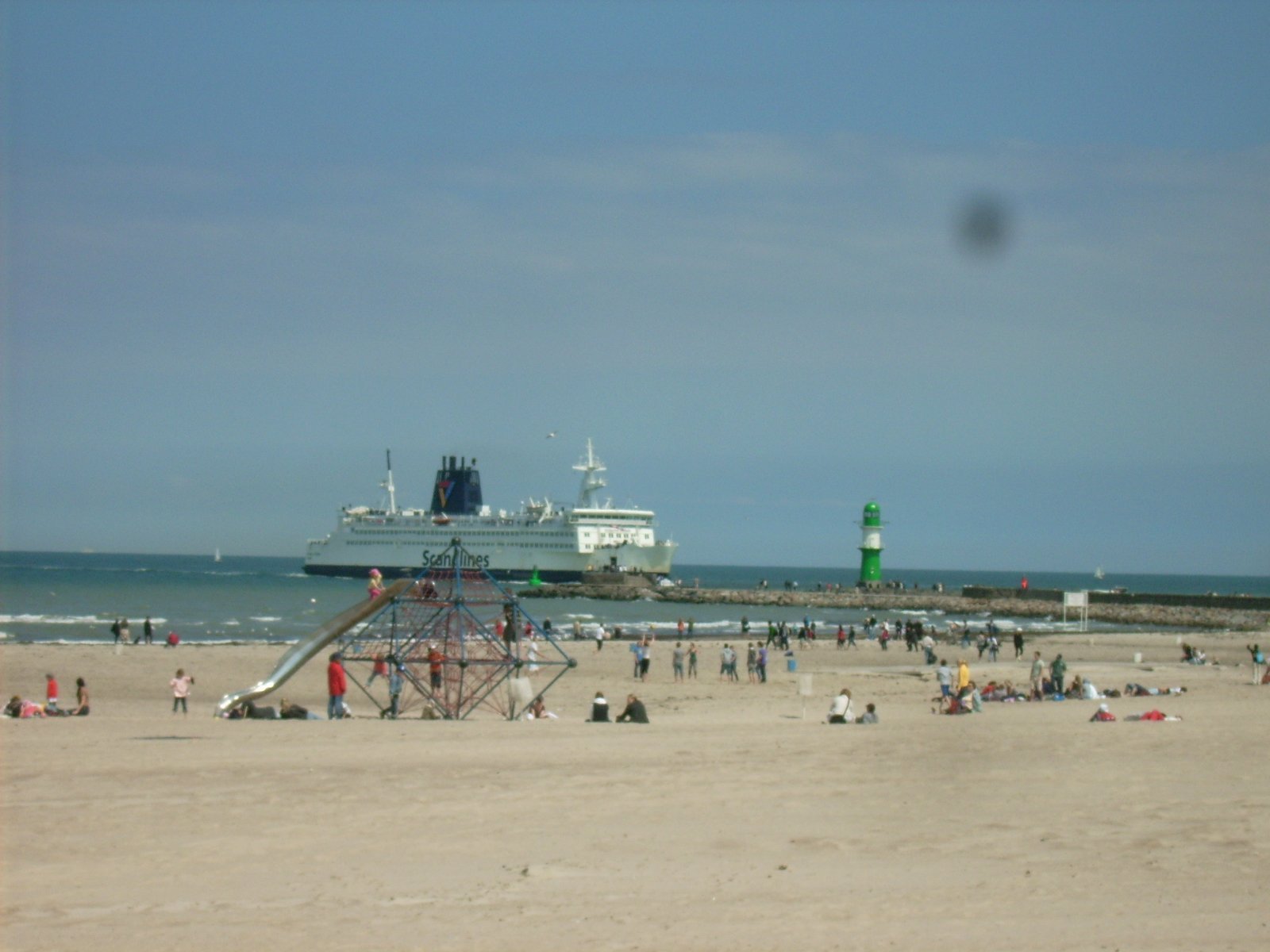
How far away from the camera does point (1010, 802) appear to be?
10.2 m

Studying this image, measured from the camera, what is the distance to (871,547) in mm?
81750

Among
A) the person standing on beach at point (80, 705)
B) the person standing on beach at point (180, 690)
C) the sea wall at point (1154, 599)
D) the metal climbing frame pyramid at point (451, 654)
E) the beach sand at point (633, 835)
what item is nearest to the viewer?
the beach sand at point (633, 835)

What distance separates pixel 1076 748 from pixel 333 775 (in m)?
7.16

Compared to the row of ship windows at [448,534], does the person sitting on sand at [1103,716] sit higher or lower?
lower

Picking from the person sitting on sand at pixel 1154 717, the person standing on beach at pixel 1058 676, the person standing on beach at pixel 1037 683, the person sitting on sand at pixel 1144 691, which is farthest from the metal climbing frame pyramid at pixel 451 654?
the person sitting on sand at pixel 1144 691

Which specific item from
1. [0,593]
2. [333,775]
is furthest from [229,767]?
[0,593]

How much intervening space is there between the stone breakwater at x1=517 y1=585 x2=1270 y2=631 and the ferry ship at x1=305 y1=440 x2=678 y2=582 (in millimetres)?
4366

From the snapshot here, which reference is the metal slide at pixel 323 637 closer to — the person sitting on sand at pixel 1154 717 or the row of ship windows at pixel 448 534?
the person sitting on sand at pixel 1154 717

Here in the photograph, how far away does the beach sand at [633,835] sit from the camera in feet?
22.5

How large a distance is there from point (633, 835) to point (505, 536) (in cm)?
8582

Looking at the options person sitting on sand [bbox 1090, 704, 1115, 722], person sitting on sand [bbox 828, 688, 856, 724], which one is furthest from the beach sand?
person sitting on sand [bbox 828, 688, 856, 724]

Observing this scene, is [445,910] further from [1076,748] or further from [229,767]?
[1076,748]

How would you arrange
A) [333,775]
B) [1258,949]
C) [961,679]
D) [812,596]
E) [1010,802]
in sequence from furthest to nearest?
1. [812,596]
2. [961,679]
3. [333,775]
4. [1010,802]
5. [1258,949]

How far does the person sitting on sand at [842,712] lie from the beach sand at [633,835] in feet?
1.97
